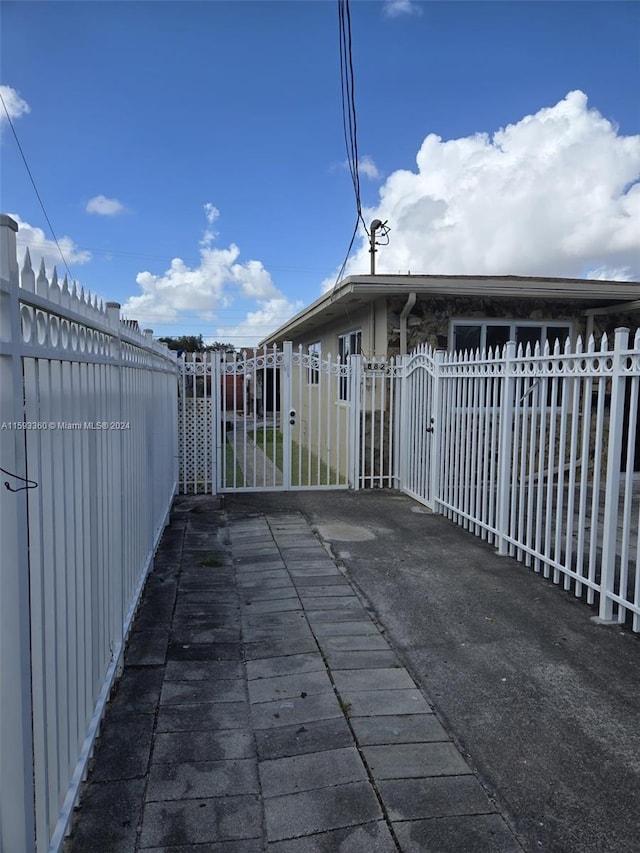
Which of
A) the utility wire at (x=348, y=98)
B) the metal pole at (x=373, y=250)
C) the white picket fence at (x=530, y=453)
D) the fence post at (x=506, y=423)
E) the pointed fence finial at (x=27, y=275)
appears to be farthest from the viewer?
the metal pole at (x=373, y=250)

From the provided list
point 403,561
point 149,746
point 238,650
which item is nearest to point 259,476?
point 403,561

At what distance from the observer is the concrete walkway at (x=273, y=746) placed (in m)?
2.00

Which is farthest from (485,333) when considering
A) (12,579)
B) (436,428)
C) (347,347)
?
(12,579)

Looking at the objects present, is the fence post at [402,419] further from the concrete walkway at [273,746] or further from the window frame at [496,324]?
the concrete walkway at [273,746]

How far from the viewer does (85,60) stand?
859 centimetres

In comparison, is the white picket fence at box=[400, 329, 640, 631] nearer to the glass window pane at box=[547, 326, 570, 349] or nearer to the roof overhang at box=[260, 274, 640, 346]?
the roof overhang at box=[260, 274, 640, 346]

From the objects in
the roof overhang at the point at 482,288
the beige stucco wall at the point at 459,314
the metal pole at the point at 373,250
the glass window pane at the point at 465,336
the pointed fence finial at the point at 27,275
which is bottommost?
the pointed fence finial at the point at 27,275

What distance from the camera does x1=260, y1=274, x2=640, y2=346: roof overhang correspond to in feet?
26.8

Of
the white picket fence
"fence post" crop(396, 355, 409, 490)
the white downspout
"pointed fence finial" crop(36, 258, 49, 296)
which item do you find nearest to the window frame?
the white downspout

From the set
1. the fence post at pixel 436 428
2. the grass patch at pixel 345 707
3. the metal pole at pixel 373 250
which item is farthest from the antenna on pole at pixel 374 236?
the grass patch at pixel 345 707

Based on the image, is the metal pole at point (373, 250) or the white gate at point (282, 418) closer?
the white gate at point (282, 418)

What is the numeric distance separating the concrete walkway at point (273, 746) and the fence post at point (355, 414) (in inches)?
180

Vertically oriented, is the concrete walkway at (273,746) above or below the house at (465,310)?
below

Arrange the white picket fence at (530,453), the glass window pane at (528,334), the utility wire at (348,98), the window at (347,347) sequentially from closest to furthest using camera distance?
the white picket fence at (530,453)
the utility wire at (348,98)
the glass window pane at (528,334)
the window at (347,347)
